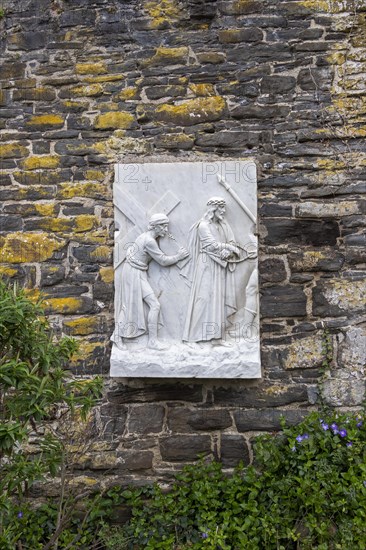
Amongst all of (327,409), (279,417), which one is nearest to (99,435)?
(279,417)

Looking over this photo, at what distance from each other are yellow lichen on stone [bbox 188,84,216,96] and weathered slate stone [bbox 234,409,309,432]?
212 cm

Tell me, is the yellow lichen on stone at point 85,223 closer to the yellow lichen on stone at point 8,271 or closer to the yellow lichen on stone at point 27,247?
the yellow lichen on stone at point 27,247

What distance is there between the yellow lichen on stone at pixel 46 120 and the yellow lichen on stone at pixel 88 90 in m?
0.21

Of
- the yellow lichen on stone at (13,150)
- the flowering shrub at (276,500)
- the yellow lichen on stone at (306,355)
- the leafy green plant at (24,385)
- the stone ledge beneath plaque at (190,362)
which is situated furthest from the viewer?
the yellow lichen on stone at (13,150)

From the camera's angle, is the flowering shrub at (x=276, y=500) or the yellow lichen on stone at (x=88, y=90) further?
the yellow lichen on stone at (x=88, y=90)

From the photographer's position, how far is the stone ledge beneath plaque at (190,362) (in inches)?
161

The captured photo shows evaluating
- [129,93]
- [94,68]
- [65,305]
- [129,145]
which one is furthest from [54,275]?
[94,68]

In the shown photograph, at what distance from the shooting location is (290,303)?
4.26m

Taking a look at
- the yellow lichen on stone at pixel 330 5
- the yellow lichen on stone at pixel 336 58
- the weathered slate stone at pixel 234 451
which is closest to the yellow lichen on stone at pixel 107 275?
the weathered slate stone at pixel 234 451

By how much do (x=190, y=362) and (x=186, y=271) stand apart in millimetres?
587

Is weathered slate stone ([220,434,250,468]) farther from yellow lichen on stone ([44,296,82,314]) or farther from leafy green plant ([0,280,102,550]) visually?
yellow lichen on stone ([44,296,82,314])

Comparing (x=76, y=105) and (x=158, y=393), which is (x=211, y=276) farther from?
(x=76, y=105)

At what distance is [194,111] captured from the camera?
14.4ft

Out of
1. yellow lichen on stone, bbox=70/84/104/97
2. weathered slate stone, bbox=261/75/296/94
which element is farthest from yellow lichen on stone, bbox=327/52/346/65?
yellow lichen on stone, bbox=70/84/104/97
